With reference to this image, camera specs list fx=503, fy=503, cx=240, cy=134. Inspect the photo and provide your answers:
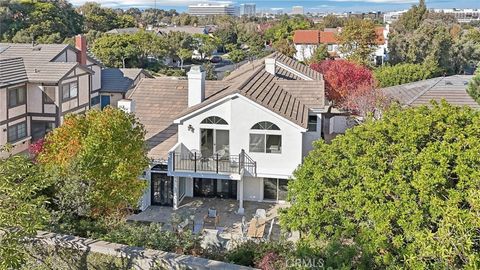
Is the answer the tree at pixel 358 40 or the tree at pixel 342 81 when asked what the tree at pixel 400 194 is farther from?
the tree at pixel 358 40

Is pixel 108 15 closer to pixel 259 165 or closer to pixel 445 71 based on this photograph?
pixel 445 71

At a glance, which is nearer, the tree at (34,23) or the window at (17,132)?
the window at (17,132)

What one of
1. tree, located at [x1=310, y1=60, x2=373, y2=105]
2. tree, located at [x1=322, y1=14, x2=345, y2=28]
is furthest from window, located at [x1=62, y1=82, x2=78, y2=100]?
tree, located at [x1=322, y1=14, x2=345, y2=28]

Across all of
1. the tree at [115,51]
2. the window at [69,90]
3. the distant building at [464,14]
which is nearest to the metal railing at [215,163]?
the window at [69,90]

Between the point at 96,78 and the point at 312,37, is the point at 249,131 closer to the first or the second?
the point at 96,78

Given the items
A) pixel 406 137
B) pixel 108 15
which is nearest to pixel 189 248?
pixel 406 137

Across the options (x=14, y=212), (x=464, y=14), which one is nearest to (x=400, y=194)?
(x=14, y=212)
